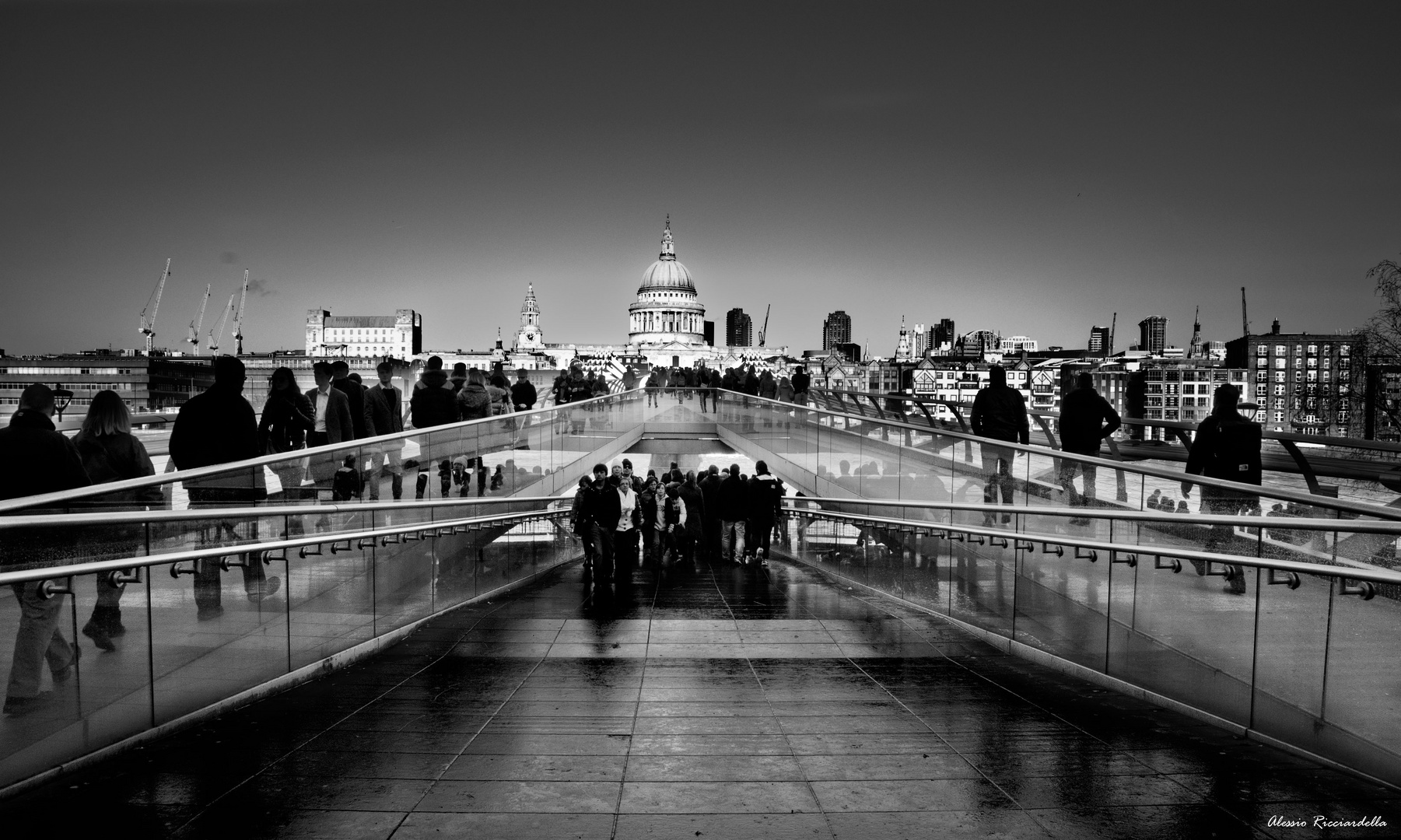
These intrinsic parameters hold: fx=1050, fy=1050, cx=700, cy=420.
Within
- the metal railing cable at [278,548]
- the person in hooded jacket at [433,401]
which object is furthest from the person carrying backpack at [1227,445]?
the person in hooded jacket at [433,401]

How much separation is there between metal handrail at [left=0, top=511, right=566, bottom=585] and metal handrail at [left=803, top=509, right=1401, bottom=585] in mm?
4714

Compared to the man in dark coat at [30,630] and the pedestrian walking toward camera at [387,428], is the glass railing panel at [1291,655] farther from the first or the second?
the pedestrian walking toward camera at [387,428]

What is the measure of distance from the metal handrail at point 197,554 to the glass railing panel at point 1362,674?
5.43m

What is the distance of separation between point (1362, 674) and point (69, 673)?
5.48 meters

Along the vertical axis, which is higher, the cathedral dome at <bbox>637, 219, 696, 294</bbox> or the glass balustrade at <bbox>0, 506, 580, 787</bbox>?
the cathedral dome at <bbox>637, 219, 696, 294</bbox>

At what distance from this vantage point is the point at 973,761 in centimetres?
462

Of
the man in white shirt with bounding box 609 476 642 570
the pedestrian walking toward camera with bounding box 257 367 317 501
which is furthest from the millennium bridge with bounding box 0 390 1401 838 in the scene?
the man in white shirt with bounding box 609 476 642 570

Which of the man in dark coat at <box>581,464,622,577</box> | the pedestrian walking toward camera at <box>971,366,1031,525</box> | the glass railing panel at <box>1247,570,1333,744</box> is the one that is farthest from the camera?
the man in dark coat at <box>581,464,622,577</box>

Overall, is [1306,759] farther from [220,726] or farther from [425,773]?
[220,726]

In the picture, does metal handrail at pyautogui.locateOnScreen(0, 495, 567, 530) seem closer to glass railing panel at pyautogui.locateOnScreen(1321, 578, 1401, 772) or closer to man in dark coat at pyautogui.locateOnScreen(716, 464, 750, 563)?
glass railing panel at pyautogui.locateOnScreen(1321, 578, 1401, 772)

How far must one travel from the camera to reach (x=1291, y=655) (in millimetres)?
4875

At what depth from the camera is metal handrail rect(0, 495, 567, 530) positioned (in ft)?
14.1

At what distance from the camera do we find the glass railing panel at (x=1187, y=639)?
5.24 metres

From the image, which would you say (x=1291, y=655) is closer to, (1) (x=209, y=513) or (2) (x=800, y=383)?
(1) (x=209, y=513)
